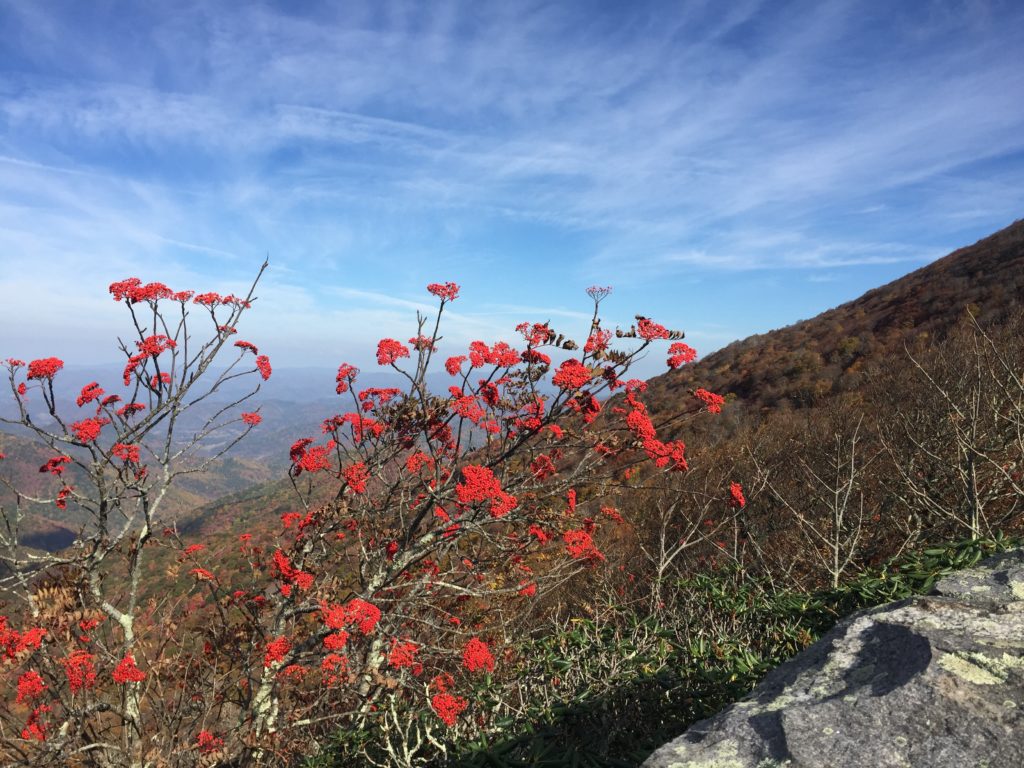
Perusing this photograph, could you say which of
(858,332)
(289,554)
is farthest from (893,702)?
(858,332)

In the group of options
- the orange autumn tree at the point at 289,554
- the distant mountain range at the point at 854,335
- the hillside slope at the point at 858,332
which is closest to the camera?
the orange autumn tree at the point at 289,554

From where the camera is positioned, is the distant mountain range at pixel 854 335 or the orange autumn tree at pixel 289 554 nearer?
the orange autumn tree at pixel 289 554

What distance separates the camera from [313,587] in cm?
664

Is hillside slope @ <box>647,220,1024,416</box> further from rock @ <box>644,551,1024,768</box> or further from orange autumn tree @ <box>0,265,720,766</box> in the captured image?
rock @ <box>644,551,1024,768</box>

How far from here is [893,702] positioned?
5.11 feet

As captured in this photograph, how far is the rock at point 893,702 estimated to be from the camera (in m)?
1.40

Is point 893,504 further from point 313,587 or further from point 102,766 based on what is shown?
point 102,766

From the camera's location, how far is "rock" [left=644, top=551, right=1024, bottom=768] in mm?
1403

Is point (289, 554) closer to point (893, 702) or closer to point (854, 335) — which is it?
point (893, 702)

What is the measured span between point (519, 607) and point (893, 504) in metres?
6.79

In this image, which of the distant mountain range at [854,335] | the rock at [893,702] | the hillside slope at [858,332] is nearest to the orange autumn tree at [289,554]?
the rock at [893,702]

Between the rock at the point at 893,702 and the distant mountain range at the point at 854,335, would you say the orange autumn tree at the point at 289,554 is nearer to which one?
the rock at the point at 893,702

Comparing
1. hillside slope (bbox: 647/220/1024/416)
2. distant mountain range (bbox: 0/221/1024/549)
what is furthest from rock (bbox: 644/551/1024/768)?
hillside slope (bbox: 647/220/1024/416)

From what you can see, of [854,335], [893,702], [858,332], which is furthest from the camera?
[858,332]
